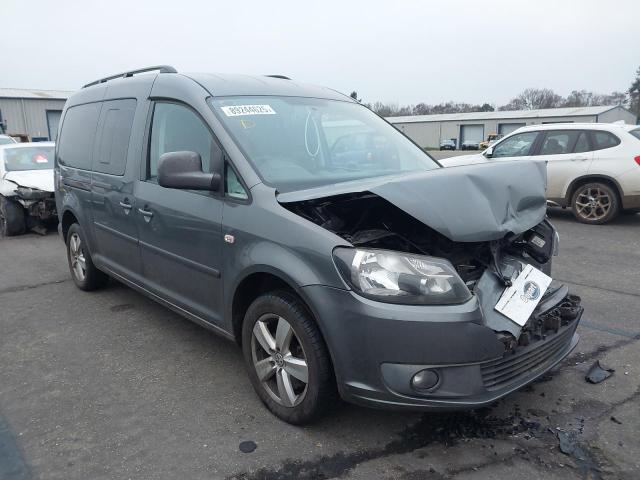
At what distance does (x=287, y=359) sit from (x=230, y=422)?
0.53 meters

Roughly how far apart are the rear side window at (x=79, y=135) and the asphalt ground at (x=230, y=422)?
5.21ft

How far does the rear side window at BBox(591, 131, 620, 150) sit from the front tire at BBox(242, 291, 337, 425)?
25.9 ft

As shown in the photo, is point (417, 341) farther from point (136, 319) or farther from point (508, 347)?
point (136, 319)

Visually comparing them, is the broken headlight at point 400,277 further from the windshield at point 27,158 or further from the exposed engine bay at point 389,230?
the windshield at point 27,158

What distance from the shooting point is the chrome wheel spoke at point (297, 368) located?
276 centimetres

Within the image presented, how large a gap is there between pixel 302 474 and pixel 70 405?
1603mm

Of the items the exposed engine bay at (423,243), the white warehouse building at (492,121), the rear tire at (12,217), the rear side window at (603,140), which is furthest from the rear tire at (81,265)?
the white warehouse building at (492,121)

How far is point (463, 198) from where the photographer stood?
2635 mm

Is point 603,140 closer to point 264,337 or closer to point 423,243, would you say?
point 423,243

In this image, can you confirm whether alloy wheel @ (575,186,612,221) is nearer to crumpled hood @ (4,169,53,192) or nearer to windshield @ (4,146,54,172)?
crumpled hood @ (4,169,53,192)

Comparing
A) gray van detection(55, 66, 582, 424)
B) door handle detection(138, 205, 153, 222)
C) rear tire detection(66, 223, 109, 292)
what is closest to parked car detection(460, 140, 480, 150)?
rear tire detection(66, 223, 109, 292)

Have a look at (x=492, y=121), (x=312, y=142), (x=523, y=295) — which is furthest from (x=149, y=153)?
(x=492, y=121)

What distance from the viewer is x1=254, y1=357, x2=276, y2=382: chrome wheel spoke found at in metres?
3.00

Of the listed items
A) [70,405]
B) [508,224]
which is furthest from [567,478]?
[70,405]
